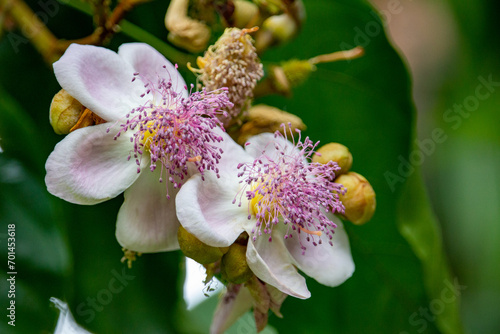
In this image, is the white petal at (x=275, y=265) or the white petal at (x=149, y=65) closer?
the white petal at (x=275, y=265)

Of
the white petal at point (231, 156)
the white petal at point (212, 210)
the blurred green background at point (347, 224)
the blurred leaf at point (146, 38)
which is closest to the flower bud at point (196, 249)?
the white petal at point (212, 210)

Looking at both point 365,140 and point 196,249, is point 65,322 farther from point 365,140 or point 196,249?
point 365,140

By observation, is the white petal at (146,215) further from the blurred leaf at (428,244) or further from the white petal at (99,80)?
the blurred leaf at (428,244)

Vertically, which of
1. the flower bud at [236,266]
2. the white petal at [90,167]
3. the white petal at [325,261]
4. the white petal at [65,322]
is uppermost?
the white petal at [90,167]

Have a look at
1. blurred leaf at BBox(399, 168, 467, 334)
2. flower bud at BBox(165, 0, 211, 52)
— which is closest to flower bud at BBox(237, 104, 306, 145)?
flower bud at BBox(165, 0, 211, 52)

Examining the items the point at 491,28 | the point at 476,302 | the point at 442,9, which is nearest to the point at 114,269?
the point at 476,302
